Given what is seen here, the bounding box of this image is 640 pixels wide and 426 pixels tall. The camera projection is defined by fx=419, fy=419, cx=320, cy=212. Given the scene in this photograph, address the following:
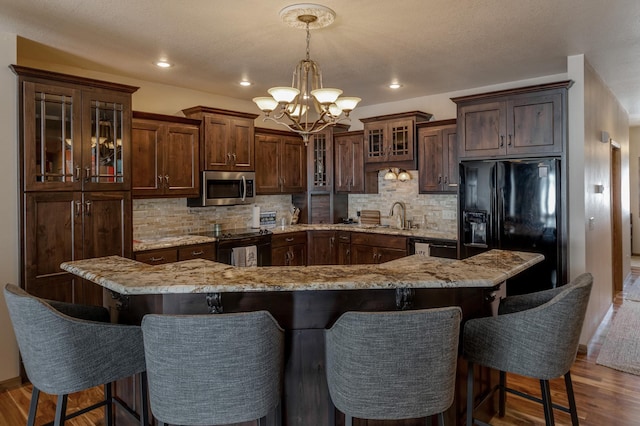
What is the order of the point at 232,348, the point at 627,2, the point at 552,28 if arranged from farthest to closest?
the point at 552,28 < the point at 627,2 < the point at 232,348

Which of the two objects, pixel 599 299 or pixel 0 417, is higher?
pixel 599 299

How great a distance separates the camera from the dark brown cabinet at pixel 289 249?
550 centimetres

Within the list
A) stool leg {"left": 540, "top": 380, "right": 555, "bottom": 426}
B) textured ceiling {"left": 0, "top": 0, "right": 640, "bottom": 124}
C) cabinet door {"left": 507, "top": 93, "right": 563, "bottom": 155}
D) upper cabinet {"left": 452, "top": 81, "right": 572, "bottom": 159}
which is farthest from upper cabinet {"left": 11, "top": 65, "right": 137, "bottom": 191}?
cabinet door {"left": 507, "top": 93, "right": 563, "bottom": 155}

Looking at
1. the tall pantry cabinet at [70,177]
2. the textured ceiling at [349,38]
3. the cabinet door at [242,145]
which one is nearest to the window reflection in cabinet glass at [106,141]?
the tall pantry cabinet at [70,177]

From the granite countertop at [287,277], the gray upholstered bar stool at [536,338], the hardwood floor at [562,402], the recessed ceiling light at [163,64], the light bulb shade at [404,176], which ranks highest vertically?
the recessed ceiling light at [163,64]

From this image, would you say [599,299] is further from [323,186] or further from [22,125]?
[22,125]

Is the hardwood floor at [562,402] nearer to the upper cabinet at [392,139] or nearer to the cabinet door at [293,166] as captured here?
the upper cabinet at [392,139]

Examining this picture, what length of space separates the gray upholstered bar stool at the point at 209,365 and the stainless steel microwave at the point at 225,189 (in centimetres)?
354

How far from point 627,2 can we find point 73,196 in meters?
4.30

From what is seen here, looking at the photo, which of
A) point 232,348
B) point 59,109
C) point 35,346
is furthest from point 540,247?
point 59,109

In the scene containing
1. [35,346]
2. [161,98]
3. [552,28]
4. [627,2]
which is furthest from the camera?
[161,98]

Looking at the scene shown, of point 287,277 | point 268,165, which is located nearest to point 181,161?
point 268,165

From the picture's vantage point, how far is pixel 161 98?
4965 millimetres

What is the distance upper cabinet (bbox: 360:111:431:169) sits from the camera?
540cm
